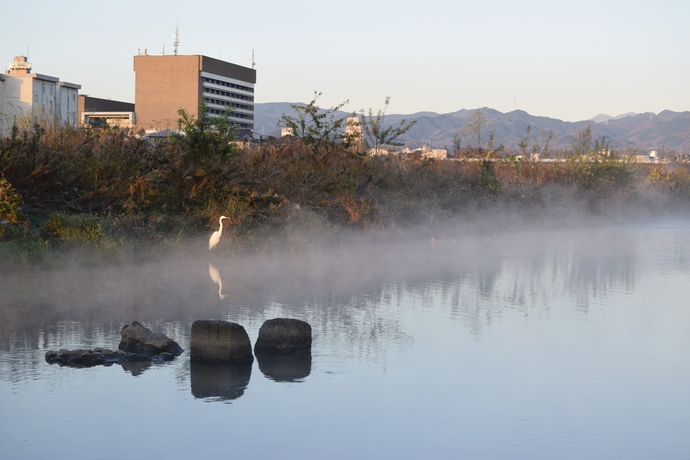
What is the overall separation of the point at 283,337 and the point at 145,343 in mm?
1468

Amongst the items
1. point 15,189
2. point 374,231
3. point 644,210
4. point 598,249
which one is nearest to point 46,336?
point 15,189

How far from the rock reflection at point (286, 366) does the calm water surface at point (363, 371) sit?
39 mm

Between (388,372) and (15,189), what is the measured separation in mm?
9693

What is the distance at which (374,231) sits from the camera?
77.8 feet

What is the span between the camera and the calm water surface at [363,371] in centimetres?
755

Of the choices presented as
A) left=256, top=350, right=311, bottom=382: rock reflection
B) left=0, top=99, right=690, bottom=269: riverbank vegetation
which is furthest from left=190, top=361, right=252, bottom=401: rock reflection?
left=0, top=99, right=690, bottom=269: riverbank vegetation

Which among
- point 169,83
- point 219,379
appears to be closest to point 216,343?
point 219,379

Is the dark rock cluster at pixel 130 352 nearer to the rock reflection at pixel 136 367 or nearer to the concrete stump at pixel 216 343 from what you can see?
the rock reflection at pixel 136 367

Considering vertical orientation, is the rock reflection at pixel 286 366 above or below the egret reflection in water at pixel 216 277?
below

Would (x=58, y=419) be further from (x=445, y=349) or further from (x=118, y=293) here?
(x=118, y=293)

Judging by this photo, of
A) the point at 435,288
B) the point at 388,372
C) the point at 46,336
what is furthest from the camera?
the point at 435,288

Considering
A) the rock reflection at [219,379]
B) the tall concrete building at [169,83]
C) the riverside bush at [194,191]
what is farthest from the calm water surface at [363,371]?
the tall concrete building at [169,83]

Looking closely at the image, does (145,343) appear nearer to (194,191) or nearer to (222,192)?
(194,191)

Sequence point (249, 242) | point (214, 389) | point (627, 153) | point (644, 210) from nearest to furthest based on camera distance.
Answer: point (214, 389), point (249, 242), point (644, 210), point (627, 153)
